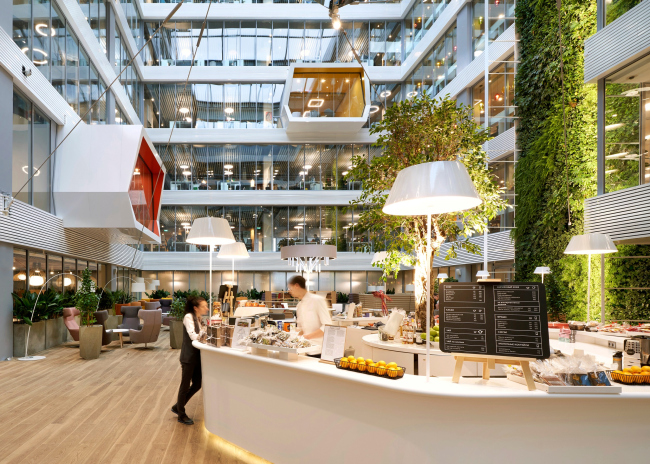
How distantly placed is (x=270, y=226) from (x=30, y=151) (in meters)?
13.7

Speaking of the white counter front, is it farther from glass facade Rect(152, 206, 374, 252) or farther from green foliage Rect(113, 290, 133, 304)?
glass facade Rect(152, 206, 374, 252)

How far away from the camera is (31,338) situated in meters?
10.6

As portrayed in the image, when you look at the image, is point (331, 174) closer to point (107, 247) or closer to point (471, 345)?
point (107, 247)

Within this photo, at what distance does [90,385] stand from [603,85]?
11.4 metres

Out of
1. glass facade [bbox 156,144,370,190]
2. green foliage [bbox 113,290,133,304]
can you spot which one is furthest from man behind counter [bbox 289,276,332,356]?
glass facade [bbox 156,144,370,190]

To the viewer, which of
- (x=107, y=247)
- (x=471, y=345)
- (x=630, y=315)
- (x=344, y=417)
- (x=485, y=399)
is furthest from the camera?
(x=107, y=247)

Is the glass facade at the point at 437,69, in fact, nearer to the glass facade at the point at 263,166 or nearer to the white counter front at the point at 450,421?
the glass facade at the point at 263,166

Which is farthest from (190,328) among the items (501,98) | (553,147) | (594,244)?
(501,98)

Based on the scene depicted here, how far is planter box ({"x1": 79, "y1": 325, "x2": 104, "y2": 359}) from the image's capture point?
10.2m

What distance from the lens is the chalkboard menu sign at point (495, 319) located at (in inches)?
117

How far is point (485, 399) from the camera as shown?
113 inches

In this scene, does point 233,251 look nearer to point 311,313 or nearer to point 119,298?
point 311,313

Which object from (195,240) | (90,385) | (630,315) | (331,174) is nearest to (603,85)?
(630,315)

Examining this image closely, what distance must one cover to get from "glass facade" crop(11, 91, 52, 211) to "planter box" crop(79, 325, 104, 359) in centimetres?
320
